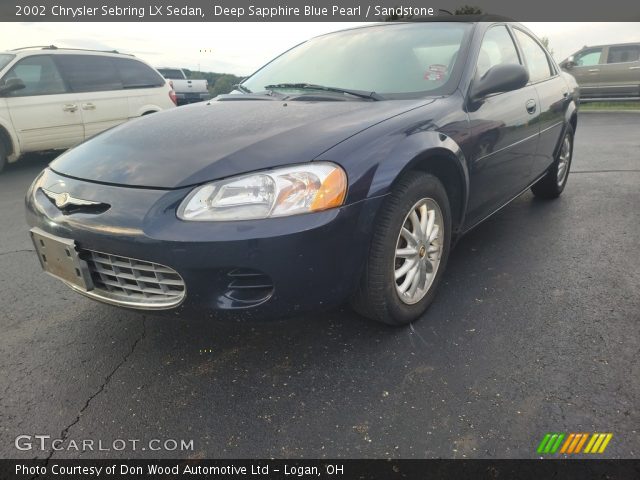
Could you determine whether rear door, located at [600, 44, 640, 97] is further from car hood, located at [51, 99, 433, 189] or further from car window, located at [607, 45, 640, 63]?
A: car hood, located at [51, 99, 433, 189]

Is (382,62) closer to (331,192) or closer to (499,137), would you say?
(499,137)

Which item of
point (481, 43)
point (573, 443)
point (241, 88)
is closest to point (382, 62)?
point (481, 43)

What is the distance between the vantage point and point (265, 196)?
177 centimetres

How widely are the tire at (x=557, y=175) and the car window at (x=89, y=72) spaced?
634 centimetres

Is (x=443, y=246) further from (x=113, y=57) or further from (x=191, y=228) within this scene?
(x=113, y=57)

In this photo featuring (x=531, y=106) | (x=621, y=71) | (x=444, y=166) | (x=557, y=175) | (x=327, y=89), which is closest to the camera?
(x=444, y=166)

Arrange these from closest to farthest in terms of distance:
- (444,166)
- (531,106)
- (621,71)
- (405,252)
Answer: (405,252) < (444,166) < (531,106) < (621,71)

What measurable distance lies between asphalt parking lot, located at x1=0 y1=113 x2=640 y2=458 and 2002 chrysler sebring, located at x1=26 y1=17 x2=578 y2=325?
10.3 inches

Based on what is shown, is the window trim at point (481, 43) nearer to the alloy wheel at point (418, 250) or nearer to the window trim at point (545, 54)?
the window trim at point (545, 54)

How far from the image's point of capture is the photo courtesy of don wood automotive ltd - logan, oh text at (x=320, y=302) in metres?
1.65

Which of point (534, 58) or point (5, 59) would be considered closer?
point (534, 58)

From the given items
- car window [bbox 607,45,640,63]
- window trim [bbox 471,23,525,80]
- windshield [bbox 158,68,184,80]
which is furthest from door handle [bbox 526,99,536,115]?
windshield [bbox 158,68,184,80]

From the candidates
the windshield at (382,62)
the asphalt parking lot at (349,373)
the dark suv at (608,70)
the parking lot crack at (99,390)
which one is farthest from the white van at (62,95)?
the dark suv at (608,70)

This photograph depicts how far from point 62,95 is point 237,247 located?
6409 mm
